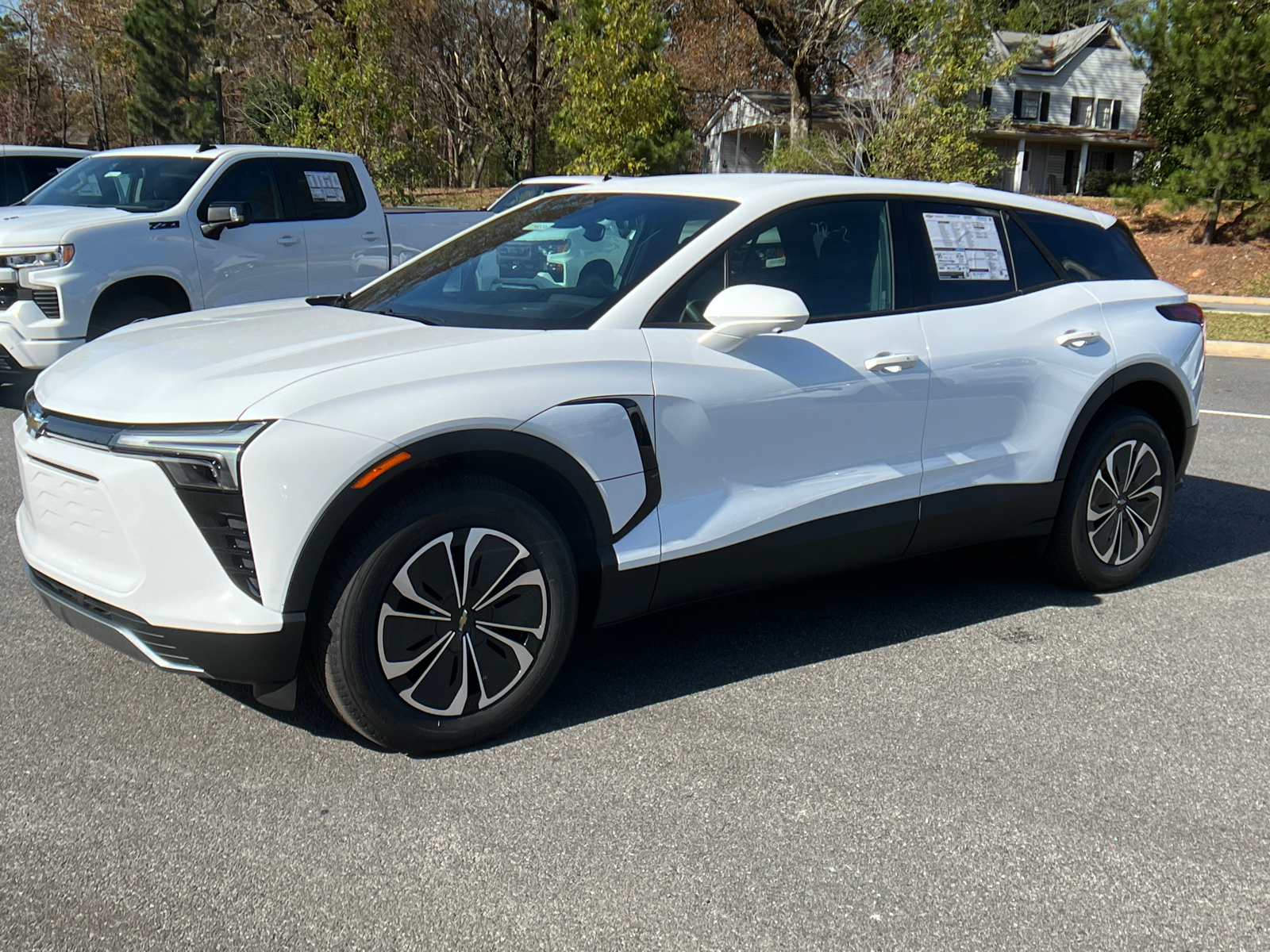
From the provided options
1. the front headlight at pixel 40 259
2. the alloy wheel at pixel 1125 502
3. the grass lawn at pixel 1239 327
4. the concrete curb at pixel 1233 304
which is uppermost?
the front headlight at pixel 40 259

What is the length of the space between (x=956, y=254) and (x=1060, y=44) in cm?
5627

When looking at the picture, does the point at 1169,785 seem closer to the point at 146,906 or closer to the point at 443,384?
the point at 443,384

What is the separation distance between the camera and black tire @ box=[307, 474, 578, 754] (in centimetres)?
314

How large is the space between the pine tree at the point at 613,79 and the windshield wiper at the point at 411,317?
18701mm

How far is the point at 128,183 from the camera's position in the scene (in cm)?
948

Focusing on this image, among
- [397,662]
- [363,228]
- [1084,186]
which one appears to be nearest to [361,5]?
[363,228]

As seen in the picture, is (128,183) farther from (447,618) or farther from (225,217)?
(447,618)

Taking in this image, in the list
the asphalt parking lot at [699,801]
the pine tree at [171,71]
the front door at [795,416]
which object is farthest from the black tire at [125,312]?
the pine tree at [171,71]

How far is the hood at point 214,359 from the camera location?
3.04m

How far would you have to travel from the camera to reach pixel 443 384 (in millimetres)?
3223

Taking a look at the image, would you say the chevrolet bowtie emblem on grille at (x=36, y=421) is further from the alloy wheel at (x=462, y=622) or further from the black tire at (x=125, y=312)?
the black tire at (x=125, y=312)

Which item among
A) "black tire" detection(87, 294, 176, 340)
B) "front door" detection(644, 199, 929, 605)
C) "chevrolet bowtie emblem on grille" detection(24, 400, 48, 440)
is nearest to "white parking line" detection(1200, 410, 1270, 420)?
"front door" detection(644, 199, 929, 605)

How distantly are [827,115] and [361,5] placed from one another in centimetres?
Result: 2616

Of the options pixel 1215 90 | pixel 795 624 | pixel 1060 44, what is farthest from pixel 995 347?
pixel 1060 44
